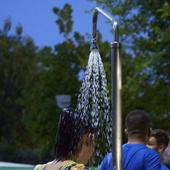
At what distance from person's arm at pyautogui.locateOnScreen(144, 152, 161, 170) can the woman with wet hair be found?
3.49ft

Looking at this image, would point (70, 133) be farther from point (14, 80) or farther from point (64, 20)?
point (14, 80)

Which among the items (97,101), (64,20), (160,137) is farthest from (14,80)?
(97,101)

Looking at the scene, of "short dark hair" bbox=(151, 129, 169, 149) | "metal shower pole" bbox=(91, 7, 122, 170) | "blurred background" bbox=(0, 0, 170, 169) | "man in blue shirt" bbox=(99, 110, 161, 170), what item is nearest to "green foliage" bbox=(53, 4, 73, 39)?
"blurred background" bbox=(0, 0, 170, 169)

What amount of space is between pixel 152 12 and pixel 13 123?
953 inches

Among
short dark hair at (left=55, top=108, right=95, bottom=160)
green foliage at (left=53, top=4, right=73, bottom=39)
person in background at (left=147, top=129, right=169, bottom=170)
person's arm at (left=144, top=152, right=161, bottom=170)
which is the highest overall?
green foliage at (left=53, top=4, right=73, bottom=39)

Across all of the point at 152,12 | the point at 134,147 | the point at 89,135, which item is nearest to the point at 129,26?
the point at 152,12

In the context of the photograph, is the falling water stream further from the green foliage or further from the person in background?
the green foliage

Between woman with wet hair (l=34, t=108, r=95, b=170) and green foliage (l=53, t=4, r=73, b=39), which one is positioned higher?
green foliage (l=53, t=4, r=73, b=39)

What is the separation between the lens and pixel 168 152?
7.09 metres

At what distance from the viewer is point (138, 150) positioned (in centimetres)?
487

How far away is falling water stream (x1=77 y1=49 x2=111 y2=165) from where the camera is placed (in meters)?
4.49

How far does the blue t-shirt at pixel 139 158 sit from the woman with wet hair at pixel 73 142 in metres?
1.07

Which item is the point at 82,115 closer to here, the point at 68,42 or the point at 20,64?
the point at 68,42

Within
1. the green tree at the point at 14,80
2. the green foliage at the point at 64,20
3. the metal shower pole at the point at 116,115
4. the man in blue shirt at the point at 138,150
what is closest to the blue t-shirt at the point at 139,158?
the man in blue shirt at the point at 138,150
